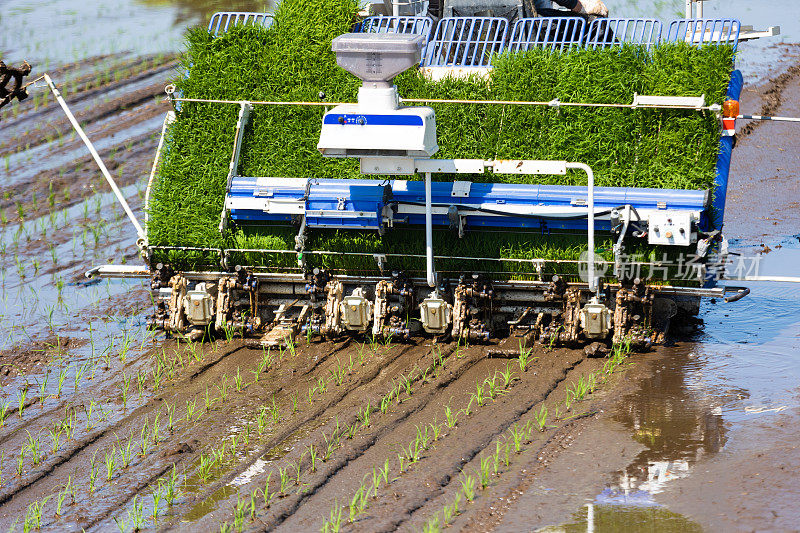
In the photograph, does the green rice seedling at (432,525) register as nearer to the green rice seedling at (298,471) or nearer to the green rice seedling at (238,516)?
the green rice seedling at (298,471)

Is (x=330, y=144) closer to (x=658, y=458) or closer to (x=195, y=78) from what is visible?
(x=195, y=78)

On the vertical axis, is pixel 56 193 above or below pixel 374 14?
below

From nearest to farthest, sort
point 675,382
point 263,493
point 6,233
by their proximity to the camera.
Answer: point 263,493 < point 675,382 < point 6,233

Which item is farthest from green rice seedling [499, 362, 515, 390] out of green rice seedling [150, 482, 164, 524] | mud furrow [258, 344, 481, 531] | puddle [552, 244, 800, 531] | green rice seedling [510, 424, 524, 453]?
green rice seedling [150, 482, 164, 524]

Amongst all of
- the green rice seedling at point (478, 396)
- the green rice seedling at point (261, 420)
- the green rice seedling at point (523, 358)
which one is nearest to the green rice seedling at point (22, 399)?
the green rice seedling at point (261, 420)

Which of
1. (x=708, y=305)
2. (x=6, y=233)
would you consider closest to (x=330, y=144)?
(x=708, y=305)

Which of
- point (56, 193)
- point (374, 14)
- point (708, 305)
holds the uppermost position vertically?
point (374, 14)
